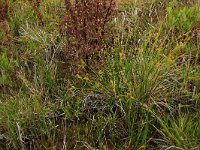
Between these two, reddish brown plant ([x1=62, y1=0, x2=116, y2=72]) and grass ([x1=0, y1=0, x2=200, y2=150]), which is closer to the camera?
grass ([x1=0, y1=0, x2=200, y2=150])

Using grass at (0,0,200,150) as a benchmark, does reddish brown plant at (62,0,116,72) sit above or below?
above

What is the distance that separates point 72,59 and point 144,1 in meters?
1.29

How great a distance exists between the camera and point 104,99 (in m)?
2.61

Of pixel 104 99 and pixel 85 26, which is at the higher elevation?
pixel 85 26

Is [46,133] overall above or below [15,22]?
below

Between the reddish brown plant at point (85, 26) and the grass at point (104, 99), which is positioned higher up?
the reddish brown plant at point (85, 26)

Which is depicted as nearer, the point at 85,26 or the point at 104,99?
the point at 104,99

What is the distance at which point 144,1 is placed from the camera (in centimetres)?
373

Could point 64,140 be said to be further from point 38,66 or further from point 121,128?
point 38,66

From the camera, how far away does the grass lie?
231cm

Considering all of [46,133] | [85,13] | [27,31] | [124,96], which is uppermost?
[85,13]

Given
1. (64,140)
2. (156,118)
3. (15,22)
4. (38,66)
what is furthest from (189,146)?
(15,22)

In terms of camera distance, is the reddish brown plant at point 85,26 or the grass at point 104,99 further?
the reddish brown plant at point 85,26

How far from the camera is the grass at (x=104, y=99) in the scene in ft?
7.57
